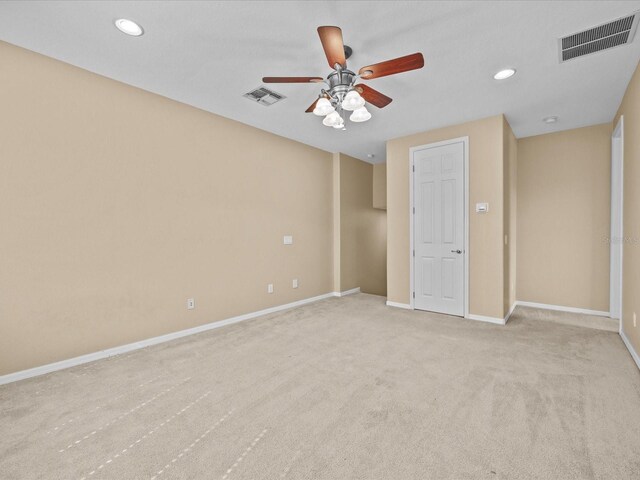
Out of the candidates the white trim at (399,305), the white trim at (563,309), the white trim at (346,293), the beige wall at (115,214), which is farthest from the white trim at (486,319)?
the beige wall at (115,214)

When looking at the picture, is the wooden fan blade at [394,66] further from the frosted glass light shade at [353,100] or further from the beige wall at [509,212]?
the beige wall at [509,212]

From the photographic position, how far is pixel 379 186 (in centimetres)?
672

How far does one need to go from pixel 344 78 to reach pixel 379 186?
14.5 ft

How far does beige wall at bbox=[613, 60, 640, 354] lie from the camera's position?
114 inches

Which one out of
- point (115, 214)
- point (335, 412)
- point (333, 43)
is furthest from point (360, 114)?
point (115, 214)

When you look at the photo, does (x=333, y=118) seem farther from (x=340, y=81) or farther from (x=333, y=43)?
(x=333, y=43)

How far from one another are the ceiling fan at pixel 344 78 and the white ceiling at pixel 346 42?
31 cm

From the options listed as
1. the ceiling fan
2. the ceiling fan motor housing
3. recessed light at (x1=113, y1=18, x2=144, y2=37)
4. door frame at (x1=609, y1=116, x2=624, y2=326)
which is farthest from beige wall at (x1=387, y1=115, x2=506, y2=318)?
recessed light at (x1=113, y1=18, x2=144, y2=37)

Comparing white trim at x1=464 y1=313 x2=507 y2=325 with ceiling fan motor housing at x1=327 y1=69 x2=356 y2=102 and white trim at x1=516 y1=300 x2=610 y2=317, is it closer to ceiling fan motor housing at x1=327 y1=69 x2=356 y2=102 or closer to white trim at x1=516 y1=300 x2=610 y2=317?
white trim at x1=516 y1=300 x2=610 y2=317

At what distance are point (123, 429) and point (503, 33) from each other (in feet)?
12.8

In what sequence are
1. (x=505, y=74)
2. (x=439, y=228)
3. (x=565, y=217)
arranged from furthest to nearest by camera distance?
(x=565, y=217)
(x=439, y=228)
(x=505, y=74)

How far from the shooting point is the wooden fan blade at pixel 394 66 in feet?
6.62

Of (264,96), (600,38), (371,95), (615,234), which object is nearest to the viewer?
(600,38)

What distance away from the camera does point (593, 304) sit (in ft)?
14.7
